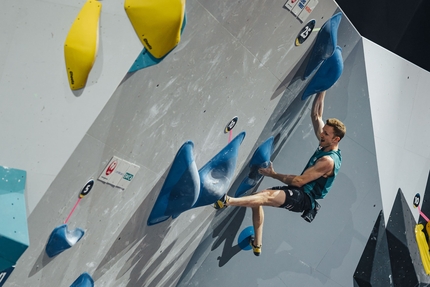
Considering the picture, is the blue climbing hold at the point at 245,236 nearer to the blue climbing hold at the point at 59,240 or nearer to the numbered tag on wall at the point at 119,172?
the numbered tag on wall at the point at 119,172

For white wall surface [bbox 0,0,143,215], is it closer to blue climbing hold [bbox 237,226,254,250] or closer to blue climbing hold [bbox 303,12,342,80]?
blue climbing hold [bbox 303,12,342,80]

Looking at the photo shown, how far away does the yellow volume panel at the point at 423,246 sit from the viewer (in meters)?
4.84

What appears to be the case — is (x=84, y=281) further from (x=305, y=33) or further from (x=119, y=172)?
(x=305, y=33)

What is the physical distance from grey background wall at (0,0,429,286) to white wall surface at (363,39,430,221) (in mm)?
15

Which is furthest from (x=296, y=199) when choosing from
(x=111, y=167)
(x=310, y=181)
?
(x=111, y=167)

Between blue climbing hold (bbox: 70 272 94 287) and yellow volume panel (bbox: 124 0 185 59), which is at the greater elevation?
yellow volume panel (bbox: 124 0 185 59)

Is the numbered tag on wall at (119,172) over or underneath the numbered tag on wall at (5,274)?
over

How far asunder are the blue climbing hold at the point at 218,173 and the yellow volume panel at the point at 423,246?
1895 mm

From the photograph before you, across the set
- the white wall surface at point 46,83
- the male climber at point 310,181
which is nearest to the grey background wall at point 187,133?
the white wall surface at point 46,83

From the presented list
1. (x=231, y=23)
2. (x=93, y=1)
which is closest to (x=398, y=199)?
(x=231, y=23)

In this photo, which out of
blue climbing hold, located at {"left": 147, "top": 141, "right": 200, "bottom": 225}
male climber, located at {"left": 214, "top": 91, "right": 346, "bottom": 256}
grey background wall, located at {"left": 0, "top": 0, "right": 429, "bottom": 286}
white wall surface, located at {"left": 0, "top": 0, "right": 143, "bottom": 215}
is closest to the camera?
white wall surface, located at {"left": 0, "top": 0, "right": 143, "bottom": 215}

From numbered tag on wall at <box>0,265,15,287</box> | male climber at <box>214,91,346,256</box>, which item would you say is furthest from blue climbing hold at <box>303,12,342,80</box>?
numbered tag on wall at <box>0,265,15,287</box>

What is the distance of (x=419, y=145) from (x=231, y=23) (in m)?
2.23

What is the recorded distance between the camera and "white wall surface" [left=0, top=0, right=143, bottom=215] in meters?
2.62
